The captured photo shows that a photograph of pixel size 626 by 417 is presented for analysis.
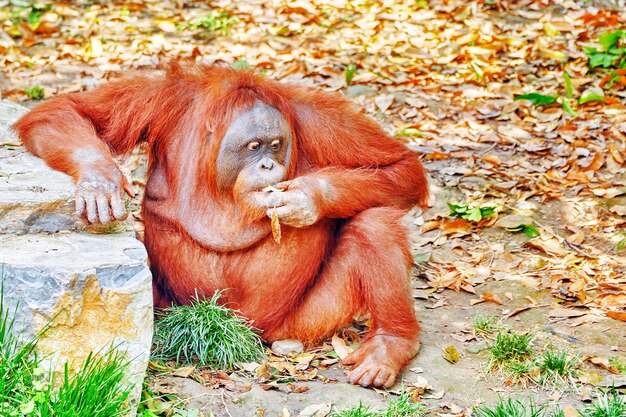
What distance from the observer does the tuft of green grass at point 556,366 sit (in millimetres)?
4254

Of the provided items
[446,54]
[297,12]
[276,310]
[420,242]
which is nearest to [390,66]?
[446,54]

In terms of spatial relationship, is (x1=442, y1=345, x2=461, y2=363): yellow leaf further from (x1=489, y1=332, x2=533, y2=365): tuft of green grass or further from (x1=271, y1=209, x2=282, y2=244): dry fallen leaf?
(x1=271, y1=209, x2=282, y2=244): dry fallen leaf

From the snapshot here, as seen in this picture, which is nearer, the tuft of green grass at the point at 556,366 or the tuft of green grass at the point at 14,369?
the tuft of green grass at the point at 14,369

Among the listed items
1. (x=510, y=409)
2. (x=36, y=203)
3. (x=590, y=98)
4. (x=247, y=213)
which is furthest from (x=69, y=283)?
(x=590, y=98)

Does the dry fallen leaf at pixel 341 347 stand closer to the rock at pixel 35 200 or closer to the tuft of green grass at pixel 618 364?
the tuft of green grass at pixel 618 364

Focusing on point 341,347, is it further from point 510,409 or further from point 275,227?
point 510,409

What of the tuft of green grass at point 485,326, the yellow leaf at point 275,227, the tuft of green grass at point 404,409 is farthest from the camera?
the tuft of green grass at point 485,326

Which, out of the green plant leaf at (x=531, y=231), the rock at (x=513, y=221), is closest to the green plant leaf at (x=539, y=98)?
the rock at (x=513, y=221)

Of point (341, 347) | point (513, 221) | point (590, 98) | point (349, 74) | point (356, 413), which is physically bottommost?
point (341, 347)

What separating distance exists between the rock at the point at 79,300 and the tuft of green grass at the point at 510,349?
182 centimetres

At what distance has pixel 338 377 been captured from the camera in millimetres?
4410

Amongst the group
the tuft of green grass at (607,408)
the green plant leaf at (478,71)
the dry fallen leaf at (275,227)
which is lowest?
the tuft of green grass at (607,408)

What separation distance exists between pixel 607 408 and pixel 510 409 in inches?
16.8

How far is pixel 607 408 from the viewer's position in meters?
3.76
